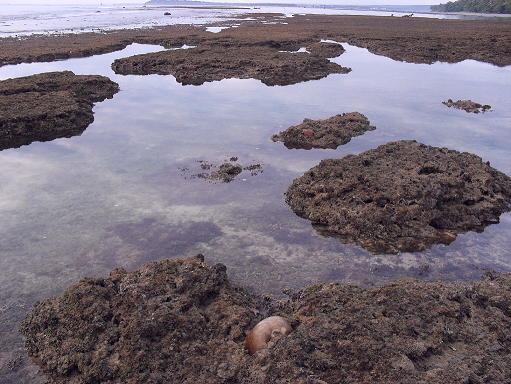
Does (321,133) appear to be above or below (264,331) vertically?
below

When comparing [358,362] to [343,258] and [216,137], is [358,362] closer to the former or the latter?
[343,258]

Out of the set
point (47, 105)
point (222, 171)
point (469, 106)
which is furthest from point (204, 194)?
point (469, 106)

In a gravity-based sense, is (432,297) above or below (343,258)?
above

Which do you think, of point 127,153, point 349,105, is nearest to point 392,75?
point 349,105

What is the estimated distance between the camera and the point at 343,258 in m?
6.86

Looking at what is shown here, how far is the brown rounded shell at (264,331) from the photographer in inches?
171

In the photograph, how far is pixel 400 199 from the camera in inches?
314

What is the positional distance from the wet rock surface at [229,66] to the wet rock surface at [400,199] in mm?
13402

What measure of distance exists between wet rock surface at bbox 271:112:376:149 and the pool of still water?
1.51 ft

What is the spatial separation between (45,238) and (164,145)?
19.3 feet

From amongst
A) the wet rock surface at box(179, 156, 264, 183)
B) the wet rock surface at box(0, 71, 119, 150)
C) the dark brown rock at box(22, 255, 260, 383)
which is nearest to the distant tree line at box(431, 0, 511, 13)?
the wet rock surface at box(0, 71, 119, 150)

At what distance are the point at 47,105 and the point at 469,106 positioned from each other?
19.6 metres

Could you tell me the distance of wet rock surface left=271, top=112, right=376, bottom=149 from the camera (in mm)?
12656

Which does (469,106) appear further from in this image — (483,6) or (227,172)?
(483,6)
